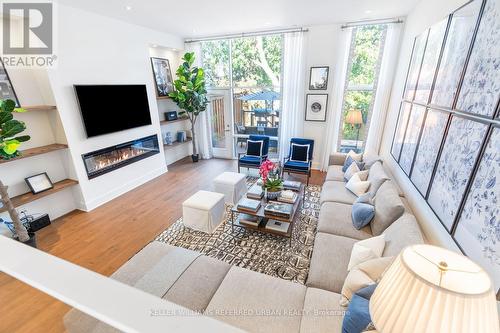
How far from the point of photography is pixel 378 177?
2.86 meters

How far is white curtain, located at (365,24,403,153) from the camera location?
403 cm

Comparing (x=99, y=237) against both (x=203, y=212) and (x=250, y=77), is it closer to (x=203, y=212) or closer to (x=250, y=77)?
(x=203, y=212)

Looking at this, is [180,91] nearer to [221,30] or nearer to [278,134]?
[221,30]

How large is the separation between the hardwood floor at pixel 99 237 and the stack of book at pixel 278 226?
1.50 m

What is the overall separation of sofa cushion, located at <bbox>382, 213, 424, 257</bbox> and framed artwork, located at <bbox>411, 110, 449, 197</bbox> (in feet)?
1.31

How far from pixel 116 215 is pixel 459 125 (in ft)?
13.9

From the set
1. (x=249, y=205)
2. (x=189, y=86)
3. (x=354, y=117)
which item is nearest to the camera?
(x=249, y=205)

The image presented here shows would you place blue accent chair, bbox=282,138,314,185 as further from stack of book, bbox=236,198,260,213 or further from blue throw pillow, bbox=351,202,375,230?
blue throw pillow, bbox=351,202,375,230

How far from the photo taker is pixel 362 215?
240cm

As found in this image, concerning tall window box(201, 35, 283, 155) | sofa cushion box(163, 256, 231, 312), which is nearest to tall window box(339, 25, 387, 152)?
tall window box(201, 35, 283, 155)

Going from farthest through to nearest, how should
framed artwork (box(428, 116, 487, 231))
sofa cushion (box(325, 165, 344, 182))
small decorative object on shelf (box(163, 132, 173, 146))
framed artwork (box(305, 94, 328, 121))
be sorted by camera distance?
small decorative object on shelf (box(163, 132, 173, 146)), framed artwork (box(305, 94, 328, 121)), sofa cushion (box(325, 165, 344, 182)), framed artwork (box(428, 116, 487, 231))

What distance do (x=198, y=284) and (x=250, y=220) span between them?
1233 millimetres

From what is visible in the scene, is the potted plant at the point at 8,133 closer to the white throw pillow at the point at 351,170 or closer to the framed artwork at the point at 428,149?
the framed artwork at the point at 428,149

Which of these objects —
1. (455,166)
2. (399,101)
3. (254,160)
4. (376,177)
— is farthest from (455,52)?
(254,160)
